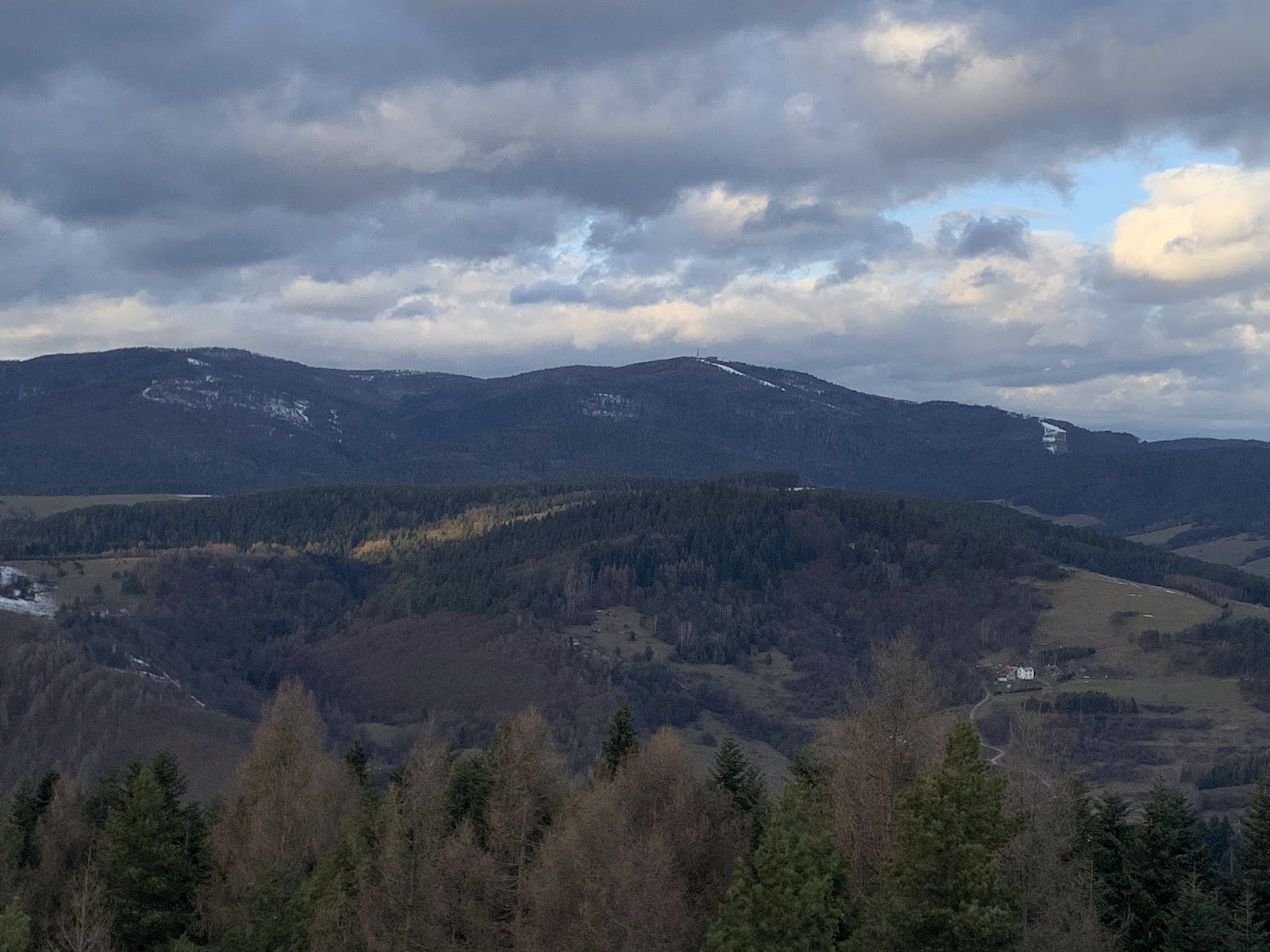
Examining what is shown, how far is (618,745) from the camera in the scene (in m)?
69.6

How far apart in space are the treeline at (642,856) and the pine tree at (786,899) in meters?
0.11

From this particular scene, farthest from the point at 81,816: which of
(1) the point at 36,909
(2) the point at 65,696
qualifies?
(2) the point at 65,696

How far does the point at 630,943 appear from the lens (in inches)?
1789

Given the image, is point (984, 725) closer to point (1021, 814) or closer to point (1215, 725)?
point (1215, 725)

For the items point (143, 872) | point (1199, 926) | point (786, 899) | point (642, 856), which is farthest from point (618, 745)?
point (1199, 926)

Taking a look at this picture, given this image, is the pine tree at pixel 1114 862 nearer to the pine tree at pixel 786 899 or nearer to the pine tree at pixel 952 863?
the pine tree at pixel 952 863

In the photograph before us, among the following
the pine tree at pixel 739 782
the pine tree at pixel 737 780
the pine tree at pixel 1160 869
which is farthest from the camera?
the pine tree at pixel 737 780

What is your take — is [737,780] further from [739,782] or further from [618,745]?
[618,745]

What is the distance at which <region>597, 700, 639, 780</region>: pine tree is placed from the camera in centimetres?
6788

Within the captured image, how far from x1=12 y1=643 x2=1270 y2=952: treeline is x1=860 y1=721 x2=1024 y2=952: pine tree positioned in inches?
3.2

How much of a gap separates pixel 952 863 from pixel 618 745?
31030 mm

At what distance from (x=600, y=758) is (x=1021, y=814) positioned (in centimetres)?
3290

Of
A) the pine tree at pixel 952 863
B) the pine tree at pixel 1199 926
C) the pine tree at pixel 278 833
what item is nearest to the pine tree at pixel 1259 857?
the pine tree at pixel 1199 926

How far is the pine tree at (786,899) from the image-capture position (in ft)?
138
